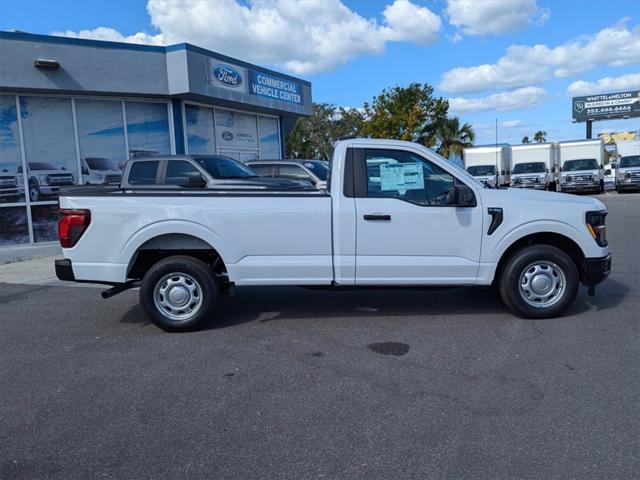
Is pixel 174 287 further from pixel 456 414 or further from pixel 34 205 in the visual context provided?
pixel 34 205

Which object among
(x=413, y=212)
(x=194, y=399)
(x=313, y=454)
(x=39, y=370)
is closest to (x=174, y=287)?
(x=39, y=370)

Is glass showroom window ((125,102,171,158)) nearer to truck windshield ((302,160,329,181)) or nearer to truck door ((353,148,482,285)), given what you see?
truck windshield ((302,160,329,181))

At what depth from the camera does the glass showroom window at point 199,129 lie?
16.3 m

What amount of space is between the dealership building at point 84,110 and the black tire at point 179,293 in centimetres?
983

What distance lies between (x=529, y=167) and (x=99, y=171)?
2377cm

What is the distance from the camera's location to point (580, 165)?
98.0ft

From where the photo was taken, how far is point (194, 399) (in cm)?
418

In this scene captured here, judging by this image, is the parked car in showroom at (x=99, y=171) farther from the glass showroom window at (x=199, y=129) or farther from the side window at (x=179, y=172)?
the side window at (x=179, y=172)

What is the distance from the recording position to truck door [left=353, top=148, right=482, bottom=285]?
5.66m

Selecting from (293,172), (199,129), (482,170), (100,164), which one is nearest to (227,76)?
(199,129)

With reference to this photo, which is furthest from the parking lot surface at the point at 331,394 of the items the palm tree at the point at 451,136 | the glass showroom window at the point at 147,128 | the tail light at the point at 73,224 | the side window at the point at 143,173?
the palm tree at the point at 451,136

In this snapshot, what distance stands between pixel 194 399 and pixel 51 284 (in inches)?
242

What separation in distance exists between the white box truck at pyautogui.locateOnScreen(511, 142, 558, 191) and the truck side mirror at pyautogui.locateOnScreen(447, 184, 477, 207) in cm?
2559

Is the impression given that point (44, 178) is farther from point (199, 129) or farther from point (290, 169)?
point (290, 169)
